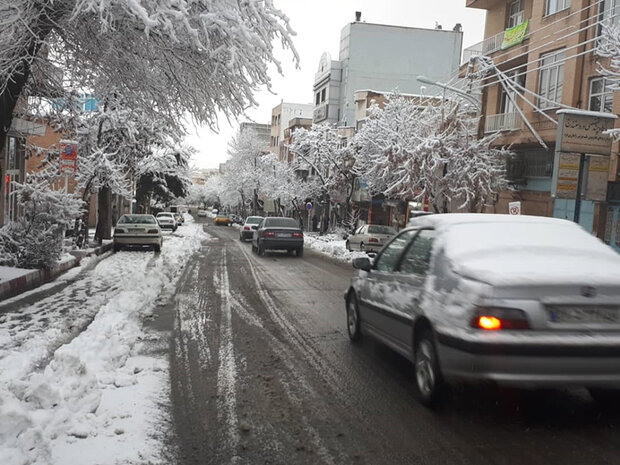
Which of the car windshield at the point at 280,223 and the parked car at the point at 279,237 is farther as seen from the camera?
the car windshield at the point at 280,223

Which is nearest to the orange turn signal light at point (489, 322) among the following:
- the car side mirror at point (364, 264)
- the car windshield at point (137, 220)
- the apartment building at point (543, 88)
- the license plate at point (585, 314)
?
the license plate at point (585, 314)

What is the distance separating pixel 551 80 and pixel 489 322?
72.1 feet

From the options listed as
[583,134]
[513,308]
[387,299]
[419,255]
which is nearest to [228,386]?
[387,299]

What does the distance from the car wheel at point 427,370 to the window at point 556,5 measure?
21906mm

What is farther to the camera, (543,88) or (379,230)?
(379,230)

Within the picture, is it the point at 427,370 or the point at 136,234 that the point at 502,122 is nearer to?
the point at 136,234

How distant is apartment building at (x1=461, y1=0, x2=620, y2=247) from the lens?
2102 cm

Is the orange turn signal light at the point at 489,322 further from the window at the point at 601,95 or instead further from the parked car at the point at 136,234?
the parked car at the point at 136,234

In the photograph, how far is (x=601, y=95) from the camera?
830 inches

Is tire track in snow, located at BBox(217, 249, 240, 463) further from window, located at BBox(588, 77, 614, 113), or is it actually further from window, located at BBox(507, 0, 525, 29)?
window, located at BBox(507, 0, 525, 29)

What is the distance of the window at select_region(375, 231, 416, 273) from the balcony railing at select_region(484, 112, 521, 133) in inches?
786

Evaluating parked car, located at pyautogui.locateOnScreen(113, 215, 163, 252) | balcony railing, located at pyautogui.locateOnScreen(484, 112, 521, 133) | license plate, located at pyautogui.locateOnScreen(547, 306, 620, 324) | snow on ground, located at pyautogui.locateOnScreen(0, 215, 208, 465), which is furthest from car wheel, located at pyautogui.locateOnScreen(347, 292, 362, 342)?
balcony railing, located at pyautogui.locateOnScreen(484, 112, 521, 133)

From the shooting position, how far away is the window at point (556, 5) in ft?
75.4

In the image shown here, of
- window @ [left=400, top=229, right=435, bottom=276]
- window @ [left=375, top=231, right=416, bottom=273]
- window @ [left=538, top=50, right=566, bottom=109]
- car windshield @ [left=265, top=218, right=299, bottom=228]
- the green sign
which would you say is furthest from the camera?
the green sign
